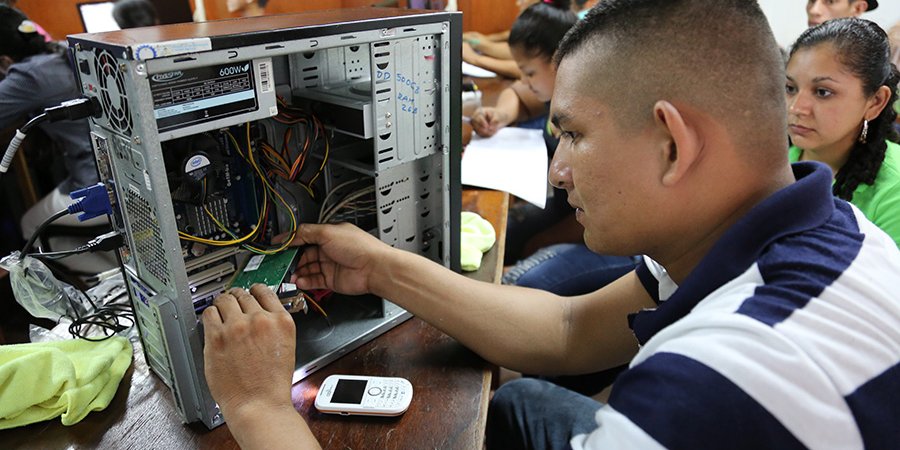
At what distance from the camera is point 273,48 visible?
2.45 ft

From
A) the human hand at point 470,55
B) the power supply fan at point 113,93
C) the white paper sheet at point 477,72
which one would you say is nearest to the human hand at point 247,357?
the power supply fan at point 113,93

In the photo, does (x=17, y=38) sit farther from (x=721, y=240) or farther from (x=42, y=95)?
(x=721, y=240)

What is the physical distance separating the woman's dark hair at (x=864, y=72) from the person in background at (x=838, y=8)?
1.10 m

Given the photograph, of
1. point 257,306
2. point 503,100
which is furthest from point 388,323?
point 503,100

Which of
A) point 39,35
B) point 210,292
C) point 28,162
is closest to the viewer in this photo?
point 210,292

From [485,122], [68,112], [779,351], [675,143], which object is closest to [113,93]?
[68,112]

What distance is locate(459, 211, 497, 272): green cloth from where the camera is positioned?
47.5 inches

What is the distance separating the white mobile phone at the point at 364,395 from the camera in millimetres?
820

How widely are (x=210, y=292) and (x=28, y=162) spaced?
2289mm

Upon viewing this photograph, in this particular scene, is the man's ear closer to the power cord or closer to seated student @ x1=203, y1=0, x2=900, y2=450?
seated student @ x1=203, y1=0, x2=900, y2=450

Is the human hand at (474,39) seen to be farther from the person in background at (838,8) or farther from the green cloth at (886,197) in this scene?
the green cloth at (886,197)

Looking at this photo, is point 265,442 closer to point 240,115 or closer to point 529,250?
point 240,115

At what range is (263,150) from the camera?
915 millimetres

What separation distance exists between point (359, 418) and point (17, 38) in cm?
219
